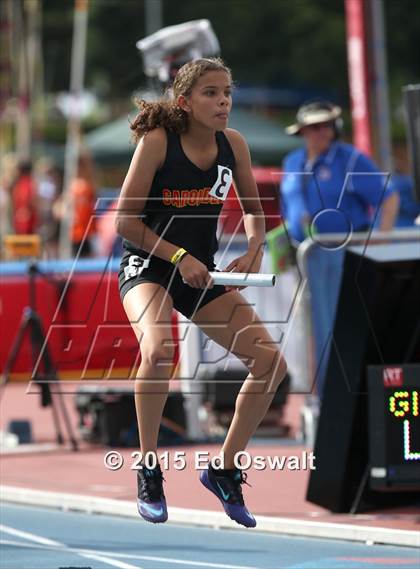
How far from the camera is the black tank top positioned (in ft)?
23.3

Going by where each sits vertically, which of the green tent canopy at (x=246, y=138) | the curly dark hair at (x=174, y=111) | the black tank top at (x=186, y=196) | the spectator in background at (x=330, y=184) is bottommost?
the green tent canopy at (x=246, y=138)

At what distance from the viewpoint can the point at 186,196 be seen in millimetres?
7117

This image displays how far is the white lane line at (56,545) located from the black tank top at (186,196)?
6.65 feet

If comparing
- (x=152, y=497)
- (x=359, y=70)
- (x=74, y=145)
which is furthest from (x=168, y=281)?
(x=74, y=145)

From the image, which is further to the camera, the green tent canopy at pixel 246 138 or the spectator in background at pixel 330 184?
the green tent canopy at pixel 246 138

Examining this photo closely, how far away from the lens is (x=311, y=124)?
1213 centimetres

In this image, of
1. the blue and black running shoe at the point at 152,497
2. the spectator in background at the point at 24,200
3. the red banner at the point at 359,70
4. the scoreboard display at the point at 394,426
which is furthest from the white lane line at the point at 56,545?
the spectator in background at the point at 24,200

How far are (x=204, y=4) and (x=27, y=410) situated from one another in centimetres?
5209

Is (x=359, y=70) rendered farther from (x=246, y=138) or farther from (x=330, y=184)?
(x=246, y=138)

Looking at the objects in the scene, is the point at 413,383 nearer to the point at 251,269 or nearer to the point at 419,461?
the point at 419,461

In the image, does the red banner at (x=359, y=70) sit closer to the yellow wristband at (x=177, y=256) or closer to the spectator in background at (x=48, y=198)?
the yellow wristband at (x=177, y=256)

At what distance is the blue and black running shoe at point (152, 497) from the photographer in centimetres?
735

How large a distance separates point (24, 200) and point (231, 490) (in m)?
18.3

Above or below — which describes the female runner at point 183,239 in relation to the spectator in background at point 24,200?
above
